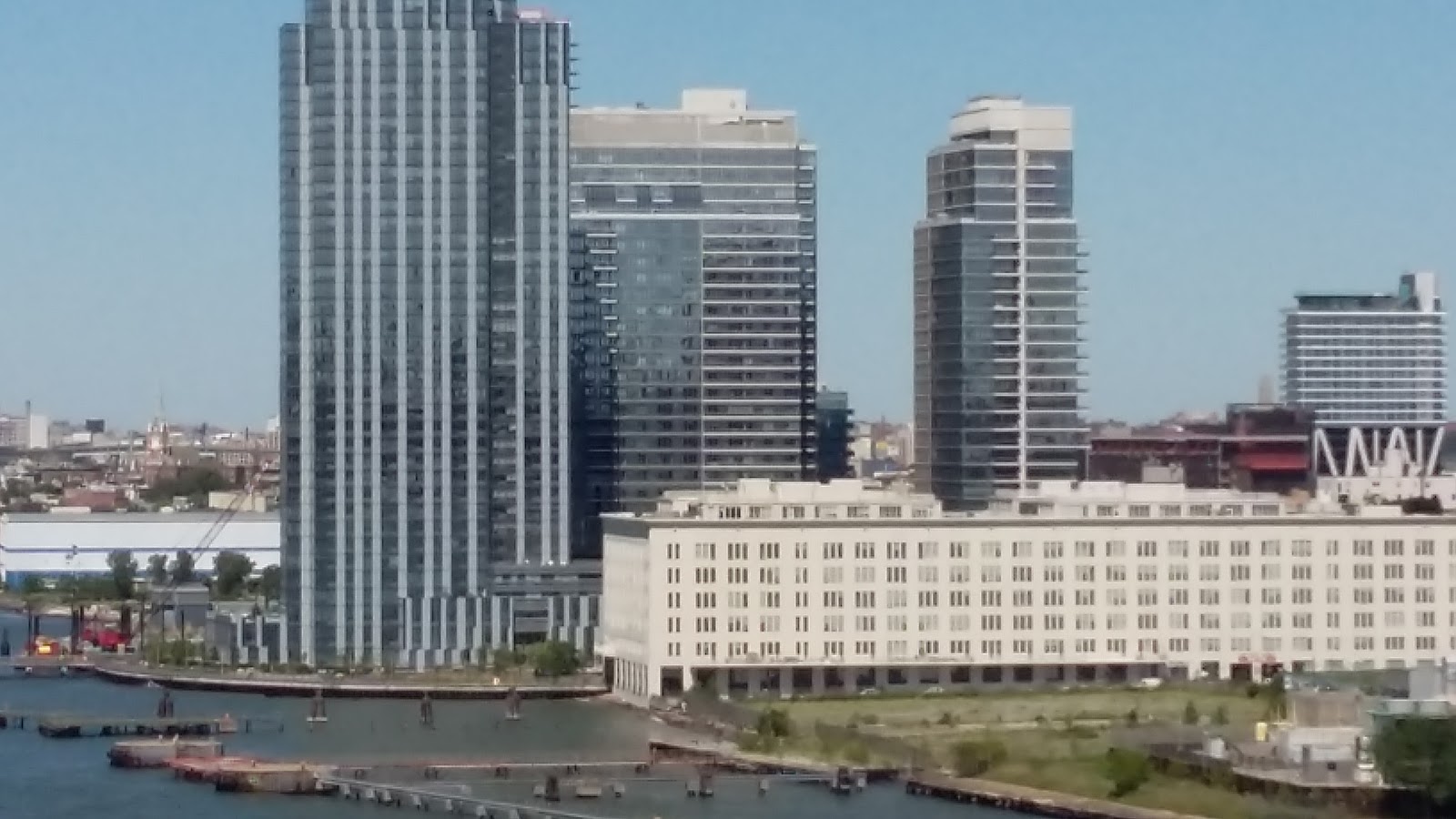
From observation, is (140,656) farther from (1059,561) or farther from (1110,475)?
(1110,475)

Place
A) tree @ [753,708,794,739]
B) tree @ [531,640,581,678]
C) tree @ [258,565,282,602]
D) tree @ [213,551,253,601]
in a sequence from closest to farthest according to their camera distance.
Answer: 1. tree @ [753,708,794,739]
2. tree @ [531,640,581,678]
3. tree @ [258,565,282,602]
4. tree @ [213,551,253,601]

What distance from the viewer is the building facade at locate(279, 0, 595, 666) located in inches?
1886

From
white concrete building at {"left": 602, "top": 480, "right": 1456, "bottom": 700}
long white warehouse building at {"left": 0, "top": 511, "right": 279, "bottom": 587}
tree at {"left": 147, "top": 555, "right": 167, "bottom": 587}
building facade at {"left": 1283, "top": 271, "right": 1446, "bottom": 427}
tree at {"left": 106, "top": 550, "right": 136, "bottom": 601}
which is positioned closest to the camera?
white concrete building at {"left": 602, "top": 480, "right": 1456, "bottom": 700}

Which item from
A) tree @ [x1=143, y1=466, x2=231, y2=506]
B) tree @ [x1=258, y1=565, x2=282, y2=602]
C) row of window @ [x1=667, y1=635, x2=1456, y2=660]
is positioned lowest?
row of window @ [x1=667, y1=635, x2=1456, y2=660]

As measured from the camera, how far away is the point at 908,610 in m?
42.8

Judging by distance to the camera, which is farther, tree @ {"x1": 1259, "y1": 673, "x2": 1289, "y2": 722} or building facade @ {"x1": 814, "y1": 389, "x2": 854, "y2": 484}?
building facade @ {"x1": 814, "y1": 389, "x2": 854, "y2": 484}

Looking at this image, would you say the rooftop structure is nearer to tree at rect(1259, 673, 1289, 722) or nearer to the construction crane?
the construction crane

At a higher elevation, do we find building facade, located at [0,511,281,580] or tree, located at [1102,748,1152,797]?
building facade, located at [0,511,281,580]

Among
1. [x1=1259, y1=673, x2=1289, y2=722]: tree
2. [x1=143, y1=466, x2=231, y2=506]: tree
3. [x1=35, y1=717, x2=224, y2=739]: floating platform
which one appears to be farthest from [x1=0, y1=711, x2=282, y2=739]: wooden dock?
[x1=143, y1=466, x2=231, y2=506]: tree

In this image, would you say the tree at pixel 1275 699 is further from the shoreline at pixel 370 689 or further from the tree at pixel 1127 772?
the shoreline at pixel 370 689

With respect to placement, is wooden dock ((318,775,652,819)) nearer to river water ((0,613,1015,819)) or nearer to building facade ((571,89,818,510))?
river water ((0,613,1015,819))

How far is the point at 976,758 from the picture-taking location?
33156 millimetres

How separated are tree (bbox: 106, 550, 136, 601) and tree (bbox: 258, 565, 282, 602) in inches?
87.1

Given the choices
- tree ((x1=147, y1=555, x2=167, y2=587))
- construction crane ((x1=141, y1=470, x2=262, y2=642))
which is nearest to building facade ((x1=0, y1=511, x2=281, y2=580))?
construction crane ((x1=141, y1=470, x2=262, y2=642))
